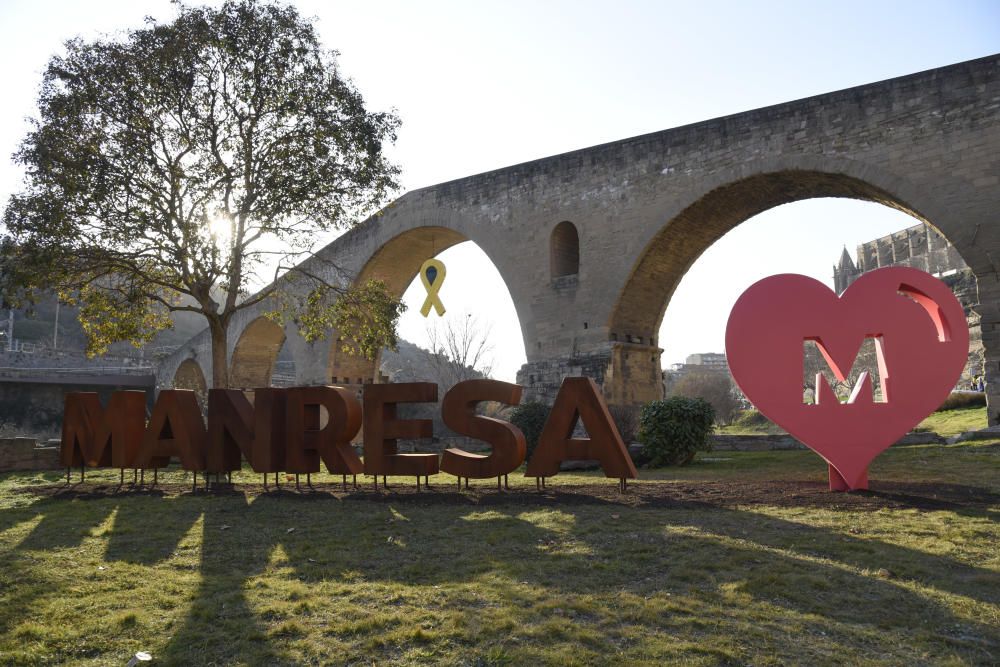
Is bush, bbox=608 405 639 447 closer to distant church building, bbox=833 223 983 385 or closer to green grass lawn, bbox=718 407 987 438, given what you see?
green grass lawn, bbox=718 407 987 438

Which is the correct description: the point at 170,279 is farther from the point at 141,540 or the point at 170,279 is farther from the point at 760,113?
the point at 760,113

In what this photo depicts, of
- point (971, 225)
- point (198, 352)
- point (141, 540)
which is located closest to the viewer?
point (141, 540)

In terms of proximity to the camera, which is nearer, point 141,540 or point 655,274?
point 141,540

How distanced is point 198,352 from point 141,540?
27.5 meters

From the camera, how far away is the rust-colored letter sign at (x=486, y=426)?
757cm

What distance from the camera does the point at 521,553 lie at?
16.2ft

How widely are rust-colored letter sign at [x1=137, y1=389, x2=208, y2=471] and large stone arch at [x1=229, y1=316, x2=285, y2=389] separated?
58.1 feet

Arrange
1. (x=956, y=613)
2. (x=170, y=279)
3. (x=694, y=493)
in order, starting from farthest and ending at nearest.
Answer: (x=170, y=279) → (x=694, y=493) → (x=956, y=613)

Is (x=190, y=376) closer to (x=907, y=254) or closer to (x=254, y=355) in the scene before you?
(x=254, y=355)

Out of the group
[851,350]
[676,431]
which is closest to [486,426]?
[851,350]

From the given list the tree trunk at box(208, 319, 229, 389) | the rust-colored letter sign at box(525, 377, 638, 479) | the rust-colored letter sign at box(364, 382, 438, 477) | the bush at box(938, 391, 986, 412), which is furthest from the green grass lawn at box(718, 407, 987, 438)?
the tree trunk at box(208, 319, 229, 389)

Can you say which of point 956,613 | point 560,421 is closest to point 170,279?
point 560,421

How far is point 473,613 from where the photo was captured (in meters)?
3.72

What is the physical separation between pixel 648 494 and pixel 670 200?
763 cm
